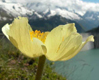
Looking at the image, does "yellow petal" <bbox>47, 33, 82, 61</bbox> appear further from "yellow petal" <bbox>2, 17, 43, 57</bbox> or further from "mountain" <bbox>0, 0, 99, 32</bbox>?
"mountain" <bbox>0, 0, 99, 32</bbox>

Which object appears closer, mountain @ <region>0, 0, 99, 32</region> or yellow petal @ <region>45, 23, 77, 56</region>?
yellow petal @ <region>45, 23, 77, 56</region>

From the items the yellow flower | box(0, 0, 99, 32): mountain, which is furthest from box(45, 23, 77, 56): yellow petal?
box(0, 0, 99, 32): mountain

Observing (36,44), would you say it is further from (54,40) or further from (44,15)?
(44,15)

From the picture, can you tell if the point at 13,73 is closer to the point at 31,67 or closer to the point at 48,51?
the point at 31,67

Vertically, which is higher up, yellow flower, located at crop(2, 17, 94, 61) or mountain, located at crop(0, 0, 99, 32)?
yellow flower, located at crop(2, 17, 94, 61)

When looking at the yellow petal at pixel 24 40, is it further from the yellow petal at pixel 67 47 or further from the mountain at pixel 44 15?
the mountain at pixel 44 15

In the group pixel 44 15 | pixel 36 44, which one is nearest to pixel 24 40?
pixel 36 44
